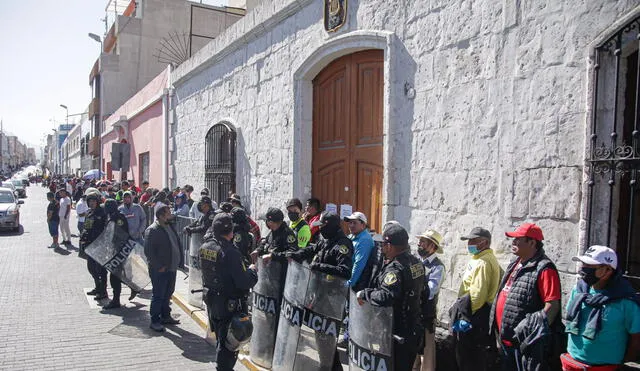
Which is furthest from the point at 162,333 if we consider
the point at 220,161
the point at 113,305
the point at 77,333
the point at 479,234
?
the point at 220,161

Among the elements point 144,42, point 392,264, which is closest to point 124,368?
point 392,264

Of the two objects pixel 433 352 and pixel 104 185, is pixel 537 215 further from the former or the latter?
pixel 104 185

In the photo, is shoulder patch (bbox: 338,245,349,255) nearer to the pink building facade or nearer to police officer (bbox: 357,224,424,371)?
police officer (bbox: 357,224,424,371)

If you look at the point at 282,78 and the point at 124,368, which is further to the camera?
the point at 282,78

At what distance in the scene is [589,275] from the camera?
3396 mm

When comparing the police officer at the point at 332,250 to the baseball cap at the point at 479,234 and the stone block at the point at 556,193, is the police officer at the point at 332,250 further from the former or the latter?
the stone block at the point at 556,193

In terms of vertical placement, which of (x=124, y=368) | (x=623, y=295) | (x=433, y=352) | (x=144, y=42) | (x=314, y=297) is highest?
(x=144, y=42)

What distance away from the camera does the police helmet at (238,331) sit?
471 cm

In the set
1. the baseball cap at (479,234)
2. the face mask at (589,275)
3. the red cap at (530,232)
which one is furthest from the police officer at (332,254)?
the face mask at (589,275)

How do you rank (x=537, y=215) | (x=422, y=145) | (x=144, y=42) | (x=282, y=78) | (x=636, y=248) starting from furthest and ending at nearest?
(x=144, y=42), (x=282, y=78), (x=422, y=145), (x=537, y=215), (x=636, y=248)

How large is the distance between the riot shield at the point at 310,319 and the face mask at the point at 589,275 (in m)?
2.04

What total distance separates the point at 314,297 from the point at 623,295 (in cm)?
255

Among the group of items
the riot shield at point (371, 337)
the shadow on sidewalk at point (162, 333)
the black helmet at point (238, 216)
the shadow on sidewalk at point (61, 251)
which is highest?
the black helmet at point (238, 216)

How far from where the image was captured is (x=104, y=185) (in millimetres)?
17656
